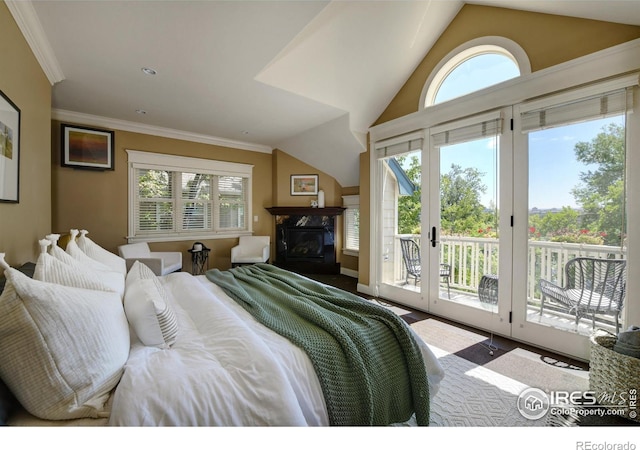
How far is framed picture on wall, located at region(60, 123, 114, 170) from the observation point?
351 centimetres

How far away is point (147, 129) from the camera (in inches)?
162

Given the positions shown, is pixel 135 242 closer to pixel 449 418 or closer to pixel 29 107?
pixel 29 107

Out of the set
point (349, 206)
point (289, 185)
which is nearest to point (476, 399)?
point (349, 206)

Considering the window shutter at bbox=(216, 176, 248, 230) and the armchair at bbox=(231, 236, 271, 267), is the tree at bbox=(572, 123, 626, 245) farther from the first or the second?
the window shutter at bbox=(216, 176, 248, 230)

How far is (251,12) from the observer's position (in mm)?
2020

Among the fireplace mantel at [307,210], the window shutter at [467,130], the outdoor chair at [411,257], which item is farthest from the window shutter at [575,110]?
the fireplace mantel at [307,210]

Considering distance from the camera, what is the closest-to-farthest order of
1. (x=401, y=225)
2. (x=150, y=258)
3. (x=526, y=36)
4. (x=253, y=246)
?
1. (x=526, y=36)
2. (x=150, y=258)
3. (x=401, y=225)
4. (x=253, y=246)

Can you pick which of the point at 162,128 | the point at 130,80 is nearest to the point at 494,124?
the point at 130,80

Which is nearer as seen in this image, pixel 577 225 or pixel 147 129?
pixel 577 225

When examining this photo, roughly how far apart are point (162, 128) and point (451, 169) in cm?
416
